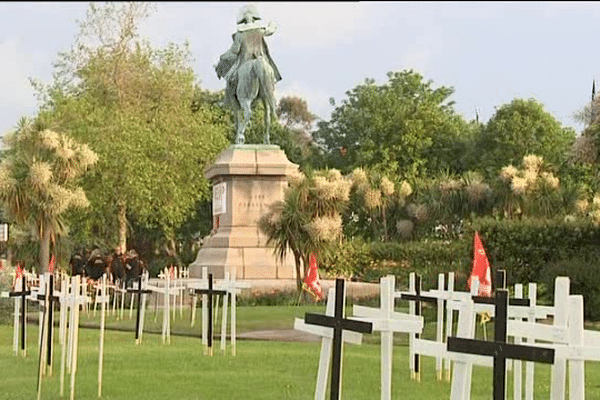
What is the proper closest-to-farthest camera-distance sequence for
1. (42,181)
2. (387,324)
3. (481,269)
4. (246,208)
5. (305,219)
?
(387,324), (481,269), (305,219), (246,208), (42,181)

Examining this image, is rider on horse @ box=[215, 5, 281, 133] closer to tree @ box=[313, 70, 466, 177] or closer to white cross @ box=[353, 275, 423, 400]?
white cross @ box=[353, 275, 423, 400]

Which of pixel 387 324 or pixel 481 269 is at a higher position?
pixel 481 269

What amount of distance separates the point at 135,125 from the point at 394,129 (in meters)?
23.2

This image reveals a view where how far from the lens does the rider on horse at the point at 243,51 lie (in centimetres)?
→ 3638

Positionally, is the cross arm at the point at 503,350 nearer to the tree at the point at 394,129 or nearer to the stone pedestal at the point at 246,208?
the stone pedestal at the point at 246,208

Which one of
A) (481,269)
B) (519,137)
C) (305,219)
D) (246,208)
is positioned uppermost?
(519,137)

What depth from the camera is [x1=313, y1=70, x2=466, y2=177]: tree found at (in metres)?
71.1

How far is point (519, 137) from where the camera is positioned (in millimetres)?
69812

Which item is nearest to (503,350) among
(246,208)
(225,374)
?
(225,374)

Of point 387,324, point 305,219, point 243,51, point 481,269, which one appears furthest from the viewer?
point 243,51

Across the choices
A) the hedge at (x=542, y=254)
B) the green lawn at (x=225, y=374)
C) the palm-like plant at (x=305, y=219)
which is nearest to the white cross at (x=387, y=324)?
the green lawn at (x=225, y=374)

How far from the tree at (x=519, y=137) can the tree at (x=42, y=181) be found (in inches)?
1192

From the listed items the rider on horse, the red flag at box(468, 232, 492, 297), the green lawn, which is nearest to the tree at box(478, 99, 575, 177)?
the rider on horse

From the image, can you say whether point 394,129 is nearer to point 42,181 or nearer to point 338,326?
point 42,181
